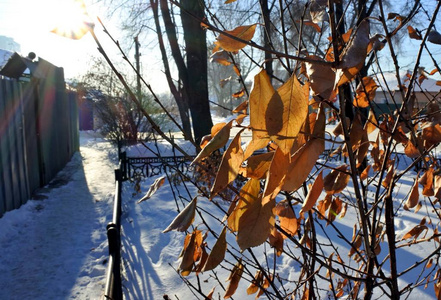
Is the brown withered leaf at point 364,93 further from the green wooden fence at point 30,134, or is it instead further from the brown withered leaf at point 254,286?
the green wooden fence at point 30,134

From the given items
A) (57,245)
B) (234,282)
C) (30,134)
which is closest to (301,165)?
(234,282)

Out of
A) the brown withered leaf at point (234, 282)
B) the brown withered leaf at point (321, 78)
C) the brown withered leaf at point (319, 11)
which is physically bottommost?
the brown withered leaf at point (234, 282)

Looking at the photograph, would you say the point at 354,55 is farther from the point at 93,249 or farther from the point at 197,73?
the point at 197,73

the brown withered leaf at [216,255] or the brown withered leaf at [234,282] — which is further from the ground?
the brown withered leaf at [216,255]

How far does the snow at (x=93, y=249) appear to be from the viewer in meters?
3.21

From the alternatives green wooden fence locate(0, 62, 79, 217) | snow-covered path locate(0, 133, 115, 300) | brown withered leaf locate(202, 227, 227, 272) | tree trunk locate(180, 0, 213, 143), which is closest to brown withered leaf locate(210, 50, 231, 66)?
brown withered leaf locate(202, 227, 227, 272)

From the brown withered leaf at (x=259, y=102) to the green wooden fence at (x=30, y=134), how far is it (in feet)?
17.7

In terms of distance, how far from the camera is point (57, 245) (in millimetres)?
4445

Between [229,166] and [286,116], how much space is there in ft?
0.45

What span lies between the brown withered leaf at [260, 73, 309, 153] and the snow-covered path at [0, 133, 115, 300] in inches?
127

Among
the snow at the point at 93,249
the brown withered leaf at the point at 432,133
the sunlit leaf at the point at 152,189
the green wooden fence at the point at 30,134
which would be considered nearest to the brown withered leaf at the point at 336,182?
the brown withered leaf at the point at 432,133

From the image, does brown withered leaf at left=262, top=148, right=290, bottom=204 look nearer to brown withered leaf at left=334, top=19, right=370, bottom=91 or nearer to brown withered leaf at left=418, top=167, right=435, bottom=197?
brown withered leaf at left=334, top=19, right=370, bottom=91

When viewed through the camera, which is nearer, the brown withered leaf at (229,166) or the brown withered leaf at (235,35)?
the brown withered leaf at (229,166)

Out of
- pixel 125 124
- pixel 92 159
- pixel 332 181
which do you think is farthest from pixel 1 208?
pixel 125 124
